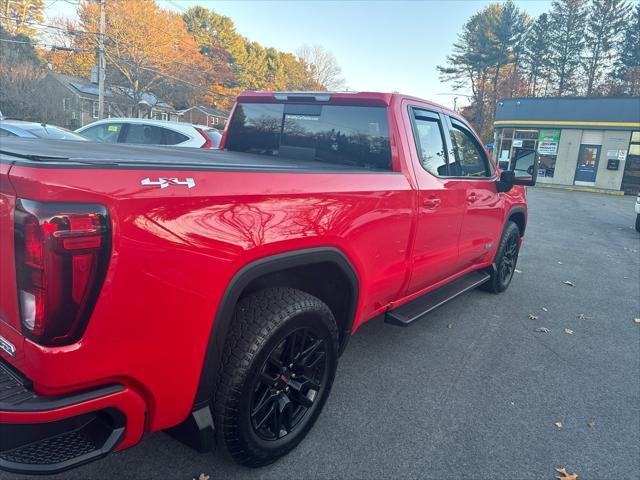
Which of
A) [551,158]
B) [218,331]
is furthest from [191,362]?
[551,158]

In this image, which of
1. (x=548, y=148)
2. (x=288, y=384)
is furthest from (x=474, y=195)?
(x=548, y=148)

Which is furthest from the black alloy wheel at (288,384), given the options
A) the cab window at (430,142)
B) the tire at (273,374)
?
the cab window at (430,142)

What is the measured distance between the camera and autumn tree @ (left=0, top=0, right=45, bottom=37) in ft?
145

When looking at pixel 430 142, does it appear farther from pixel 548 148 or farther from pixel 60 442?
pixel 548 148

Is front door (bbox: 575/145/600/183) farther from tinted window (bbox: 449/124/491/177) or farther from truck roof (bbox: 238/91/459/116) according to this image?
truck roof (bbox: 238/91/459/116)

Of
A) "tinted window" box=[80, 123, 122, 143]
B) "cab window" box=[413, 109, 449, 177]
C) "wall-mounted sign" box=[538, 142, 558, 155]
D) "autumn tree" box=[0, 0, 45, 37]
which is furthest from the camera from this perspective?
"autumn tree" box=[0, 0, 45, 37]

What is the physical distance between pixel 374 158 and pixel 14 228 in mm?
2288

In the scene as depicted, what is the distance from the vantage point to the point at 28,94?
30422 mm

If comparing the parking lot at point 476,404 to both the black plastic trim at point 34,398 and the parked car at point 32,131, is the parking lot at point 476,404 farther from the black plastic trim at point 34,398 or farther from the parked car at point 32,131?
the parked car at point 32,131

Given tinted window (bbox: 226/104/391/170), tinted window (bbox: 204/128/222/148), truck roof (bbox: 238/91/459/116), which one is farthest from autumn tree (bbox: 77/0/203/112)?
truck roof (bbox: 238/91/459/116)

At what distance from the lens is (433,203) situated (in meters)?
3.27

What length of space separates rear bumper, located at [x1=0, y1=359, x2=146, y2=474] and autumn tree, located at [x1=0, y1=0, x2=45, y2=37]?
53.7 metres

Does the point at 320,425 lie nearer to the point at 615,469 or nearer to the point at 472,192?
the point at 615,469

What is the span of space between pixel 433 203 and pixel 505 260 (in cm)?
268
